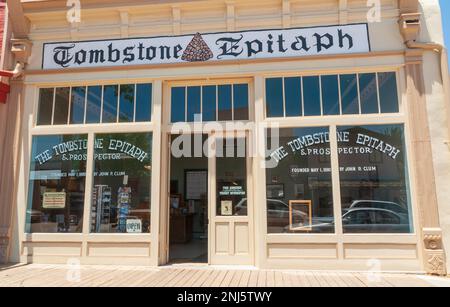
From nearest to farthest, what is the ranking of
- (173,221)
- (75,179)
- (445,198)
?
(445,198)
(75,179)
(173,221)

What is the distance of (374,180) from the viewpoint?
6094 millimetres

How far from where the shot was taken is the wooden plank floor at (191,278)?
520 cm

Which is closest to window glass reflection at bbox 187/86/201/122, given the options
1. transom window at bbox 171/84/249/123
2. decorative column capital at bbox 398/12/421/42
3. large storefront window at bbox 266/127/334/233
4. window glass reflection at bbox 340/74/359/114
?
transom window at bbox 171/84/249/123

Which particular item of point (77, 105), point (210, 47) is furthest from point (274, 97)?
point (77, 105)

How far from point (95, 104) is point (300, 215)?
4.53m

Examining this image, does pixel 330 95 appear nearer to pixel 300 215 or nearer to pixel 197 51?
pixel 300 215

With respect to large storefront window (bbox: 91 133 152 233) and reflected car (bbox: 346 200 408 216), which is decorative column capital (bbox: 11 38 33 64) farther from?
reflected car (bbox: 346 200 408 216)

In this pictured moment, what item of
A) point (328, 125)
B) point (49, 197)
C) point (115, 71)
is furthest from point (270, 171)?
point (49, 197)

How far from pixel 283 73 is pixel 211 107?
151 centimetres

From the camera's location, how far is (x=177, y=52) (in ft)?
22.5

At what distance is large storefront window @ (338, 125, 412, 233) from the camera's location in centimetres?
600

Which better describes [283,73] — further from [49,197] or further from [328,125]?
[49,197]

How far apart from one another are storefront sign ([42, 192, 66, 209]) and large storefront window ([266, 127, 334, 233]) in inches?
156

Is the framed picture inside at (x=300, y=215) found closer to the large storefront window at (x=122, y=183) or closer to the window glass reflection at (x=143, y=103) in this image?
the large storefront window at (x=122, y=183)
